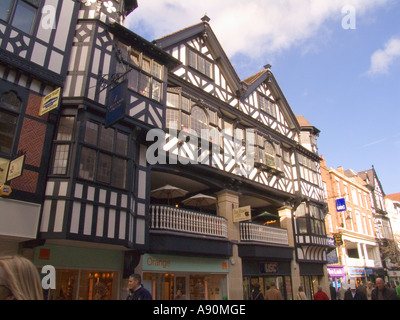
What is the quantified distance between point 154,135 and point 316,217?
43.4 feet

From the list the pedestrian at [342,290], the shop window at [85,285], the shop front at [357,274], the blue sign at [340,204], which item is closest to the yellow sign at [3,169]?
the shop window at [85,285]

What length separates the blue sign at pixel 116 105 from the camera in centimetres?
852

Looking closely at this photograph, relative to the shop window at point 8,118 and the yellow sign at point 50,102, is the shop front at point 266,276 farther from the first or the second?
the shop window at point 8,118

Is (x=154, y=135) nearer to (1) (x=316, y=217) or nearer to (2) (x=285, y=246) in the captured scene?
(2) (x=285, y=246)

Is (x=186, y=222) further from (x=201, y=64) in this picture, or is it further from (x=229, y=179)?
(x=201, y=64)

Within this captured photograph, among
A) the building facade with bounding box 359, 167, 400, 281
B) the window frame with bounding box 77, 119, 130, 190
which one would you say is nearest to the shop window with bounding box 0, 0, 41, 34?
the window frame with bounding box 77, 119, 130, 190

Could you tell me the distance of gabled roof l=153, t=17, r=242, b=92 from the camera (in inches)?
549

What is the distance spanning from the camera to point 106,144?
9.78 m

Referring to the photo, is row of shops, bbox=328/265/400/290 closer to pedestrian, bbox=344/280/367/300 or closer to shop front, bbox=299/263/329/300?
shop front, bbox=299/263/329/300

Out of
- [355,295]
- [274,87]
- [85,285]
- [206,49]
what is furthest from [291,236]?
[85,285]

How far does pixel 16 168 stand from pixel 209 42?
1151cm

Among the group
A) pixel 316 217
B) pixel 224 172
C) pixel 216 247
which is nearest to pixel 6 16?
pixel 224 172

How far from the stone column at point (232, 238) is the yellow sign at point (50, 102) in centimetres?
826

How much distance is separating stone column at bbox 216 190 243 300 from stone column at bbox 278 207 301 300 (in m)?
4.44
